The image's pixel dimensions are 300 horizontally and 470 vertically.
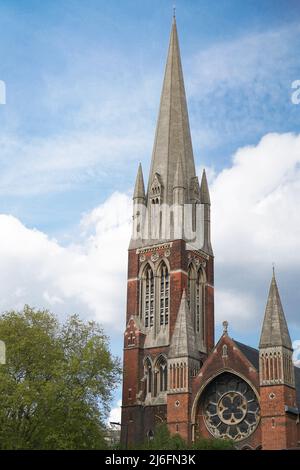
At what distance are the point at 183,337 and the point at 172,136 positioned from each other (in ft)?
86.2

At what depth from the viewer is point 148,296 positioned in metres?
79.5

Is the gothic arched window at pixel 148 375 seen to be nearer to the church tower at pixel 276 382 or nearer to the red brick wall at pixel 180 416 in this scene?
the red brick wall at pixel 180 416

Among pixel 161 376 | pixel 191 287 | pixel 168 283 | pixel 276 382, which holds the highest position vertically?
pixel 191 287

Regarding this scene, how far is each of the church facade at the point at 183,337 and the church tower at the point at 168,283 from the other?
0.34 ft

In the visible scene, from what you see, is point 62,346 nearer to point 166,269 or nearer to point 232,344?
point 232,344

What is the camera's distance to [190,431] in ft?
215

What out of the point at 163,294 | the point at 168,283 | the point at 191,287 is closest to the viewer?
the point at 163,294

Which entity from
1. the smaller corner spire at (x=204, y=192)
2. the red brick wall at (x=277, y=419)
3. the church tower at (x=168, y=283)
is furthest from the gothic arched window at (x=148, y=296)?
the red brick wall at (x=277, y=419)

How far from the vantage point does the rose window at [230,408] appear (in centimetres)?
6481

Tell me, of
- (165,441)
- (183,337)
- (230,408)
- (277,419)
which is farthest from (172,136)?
(165,441)

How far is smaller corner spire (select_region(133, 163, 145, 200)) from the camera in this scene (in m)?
84.4

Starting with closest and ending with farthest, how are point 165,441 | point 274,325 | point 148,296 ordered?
point 165,441
point 274,325
point 148,296

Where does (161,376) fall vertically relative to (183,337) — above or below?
below

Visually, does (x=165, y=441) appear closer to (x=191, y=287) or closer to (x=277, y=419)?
(x=277, y=419)
